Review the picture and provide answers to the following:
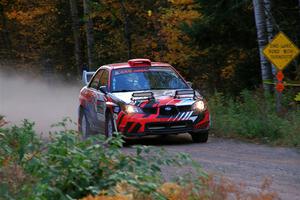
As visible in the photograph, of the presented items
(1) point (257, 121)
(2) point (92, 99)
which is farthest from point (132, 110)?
(1) point (257, 121)

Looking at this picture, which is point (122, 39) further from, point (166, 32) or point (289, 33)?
point (289, 33)

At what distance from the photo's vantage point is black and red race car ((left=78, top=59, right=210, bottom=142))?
49.7 feet

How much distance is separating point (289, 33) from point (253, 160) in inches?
489

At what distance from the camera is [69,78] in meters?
45.0

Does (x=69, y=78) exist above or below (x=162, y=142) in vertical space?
below

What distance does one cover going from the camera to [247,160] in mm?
12680

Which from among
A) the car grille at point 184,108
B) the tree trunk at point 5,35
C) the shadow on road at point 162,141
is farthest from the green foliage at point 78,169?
the tree trunk at point 5,35

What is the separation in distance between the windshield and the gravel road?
1168 mm

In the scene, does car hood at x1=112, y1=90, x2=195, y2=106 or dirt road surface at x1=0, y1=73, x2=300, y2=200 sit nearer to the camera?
dirt road surface at x1=0, y1=73, x2=300, y2=200

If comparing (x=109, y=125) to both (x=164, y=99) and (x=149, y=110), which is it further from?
(x=164, y=99)

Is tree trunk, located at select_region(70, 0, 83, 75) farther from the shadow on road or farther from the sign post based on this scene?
the shadow on road

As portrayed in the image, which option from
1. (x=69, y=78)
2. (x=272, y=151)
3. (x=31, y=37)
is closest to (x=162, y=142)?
(x=272, y=151)

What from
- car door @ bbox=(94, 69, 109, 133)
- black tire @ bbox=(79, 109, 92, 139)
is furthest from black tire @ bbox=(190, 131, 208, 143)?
black tire @ bbox=(79, 109, 92, 139)

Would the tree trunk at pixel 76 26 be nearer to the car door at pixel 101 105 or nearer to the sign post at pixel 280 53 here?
the sign post at pixel 280 53
